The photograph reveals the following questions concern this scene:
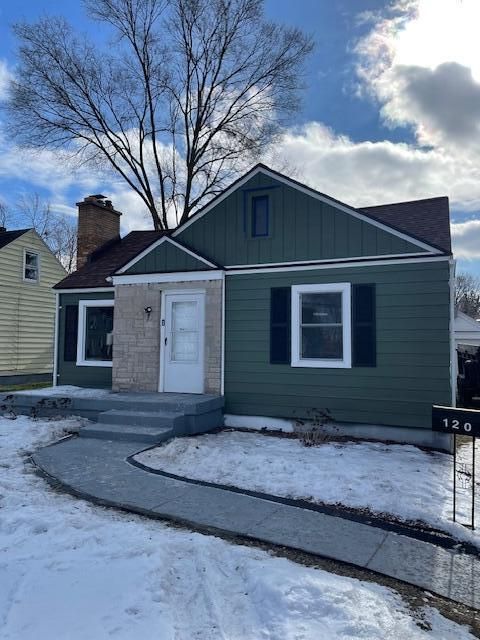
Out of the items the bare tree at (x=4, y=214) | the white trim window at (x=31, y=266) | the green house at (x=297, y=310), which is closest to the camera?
the green house at (x=297, y=310)

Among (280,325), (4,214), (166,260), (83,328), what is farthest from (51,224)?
(280,325)

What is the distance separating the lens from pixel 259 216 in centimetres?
890

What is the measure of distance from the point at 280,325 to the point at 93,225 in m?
6.94

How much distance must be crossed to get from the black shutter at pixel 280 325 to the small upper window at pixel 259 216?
3.86 feet

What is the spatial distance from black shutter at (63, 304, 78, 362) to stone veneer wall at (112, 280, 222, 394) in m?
2.07

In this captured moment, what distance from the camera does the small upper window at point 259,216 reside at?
882 cm

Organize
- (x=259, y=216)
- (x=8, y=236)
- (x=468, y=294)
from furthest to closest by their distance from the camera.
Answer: (x=468, y=294), (x=8, y=236), (x=259, y=216)

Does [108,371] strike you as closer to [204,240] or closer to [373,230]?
[204,240]

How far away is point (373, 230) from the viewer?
309 inches

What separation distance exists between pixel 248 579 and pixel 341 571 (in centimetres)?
72

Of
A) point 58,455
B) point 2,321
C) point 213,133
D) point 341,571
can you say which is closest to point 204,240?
point 58,455

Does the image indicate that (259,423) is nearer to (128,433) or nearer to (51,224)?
Result: (128,433)

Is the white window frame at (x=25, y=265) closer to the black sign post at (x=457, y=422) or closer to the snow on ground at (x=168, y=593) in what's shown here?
the snow on ground at (x=168, y=593)

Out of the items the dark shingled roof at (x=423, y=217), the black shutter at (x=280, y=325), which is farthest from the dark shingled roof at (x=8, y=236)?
the dark shingled roof at (x=423, y=217)
